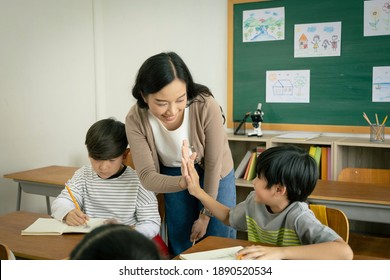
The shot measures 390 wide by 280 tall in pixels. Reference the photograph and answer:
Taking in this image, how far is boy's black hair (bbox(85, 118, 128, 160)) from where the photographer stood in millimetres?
2025

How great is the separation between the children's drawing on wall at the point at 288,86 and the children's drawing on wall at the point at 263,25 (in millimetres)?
308

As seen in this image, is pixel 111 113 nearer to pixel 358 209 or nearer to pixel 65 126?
pixel 65 126

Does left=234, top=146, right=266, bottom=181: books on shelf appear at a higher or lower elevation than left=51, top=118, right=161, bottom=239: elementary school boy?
lower

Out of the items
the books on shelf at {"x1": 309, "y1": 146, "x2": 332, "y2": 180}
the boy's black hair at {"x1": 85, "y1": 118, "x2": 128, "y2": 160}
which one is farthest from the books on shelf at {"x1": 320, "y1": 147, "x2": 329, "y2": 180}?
the boy's black hair at {"x1": 85, "y1": 118, "x2": 128, "y2": 160}

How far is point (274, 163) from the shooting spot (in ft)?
5.18

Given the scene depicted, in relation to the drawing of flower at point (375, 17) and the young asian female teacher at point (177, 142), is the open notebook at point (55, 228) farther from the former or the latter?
the drawing of flower at point (375, 17)

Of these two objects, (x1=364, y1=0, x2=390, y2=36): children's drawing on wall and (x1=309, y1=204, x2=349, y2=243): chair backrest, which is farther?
(x1=364, y1=0, x2=390, y2=36): children's drawing on wall

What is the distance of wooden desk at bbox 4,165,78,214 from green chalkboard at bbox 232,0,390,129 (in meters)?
1.60

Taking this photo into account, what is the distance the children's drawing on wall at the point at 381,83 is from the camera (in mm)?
3520

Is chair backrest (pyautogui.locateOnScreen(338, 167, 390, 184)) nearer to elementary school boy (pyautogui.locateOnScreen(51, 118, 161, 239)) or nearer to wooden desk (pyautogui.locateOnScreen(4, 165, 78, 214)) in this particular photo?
elementary school boy (pyautogui.locateOnScreen(51, 118, 161, 239))

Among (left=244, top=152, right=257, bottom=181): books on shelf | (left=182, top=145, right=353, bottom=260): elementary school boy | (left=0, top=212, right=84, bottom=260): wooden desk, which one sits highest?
(left=182, top=145, right=353, bottom=260): elementary school boy

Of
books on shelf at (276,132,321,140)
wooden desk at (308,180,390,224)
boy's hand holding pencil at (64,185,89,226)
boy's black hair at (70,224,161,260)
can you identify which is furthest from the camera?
books on shelf at (276,132,321,140)

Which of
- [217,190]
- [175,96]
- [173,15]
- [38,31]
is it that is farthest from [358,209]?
[38,31]

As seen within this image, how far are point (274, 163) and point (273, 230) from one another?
23 centimetres
